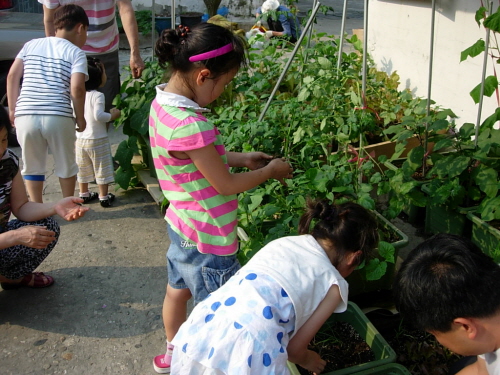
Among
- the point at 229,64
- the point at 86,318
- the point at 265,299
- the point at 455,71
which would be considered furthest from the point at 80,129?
the point at 455,71

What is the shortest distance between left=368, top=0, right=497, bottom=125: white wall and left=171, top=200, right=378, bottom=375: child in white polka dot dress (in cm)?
230

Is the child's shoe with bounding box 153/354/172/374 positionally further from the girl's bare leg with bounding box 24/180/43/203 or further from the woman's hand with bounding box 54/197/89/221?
the girl's bare leg with bounding box 24/180/43/203

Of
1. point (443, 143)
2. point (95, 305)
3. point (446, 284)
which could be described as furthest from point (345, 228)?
point (95, 305)

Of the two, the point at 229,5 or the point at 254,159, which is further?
the point at 229,5

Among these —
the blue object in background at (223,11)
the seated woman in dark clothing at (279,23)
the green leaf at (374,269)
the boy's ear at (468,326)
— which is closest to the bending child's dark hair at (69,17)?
the green leaf at (374,269)

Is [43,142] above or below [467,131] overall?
below

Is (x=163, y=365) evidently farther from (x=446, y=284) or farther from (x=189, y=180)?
(x=446, y=284)

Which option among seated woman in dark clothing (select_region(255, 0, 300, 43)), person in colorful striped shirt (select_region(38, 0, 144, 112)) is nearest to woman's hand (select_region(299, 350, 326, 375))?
person in colorful striped shirt (select_region(38, 0, 144, 112))

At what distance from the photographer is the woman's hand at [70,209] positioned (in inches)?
94.0

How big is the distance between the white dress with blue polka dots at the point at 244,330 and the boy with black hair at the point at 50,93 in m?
2.14

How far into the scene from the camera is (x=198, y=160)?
192cm

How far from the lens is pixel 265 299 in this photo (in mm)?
1736

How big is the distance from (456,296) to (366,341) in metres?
0.84

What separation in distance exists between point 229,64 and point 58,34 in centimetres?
213
